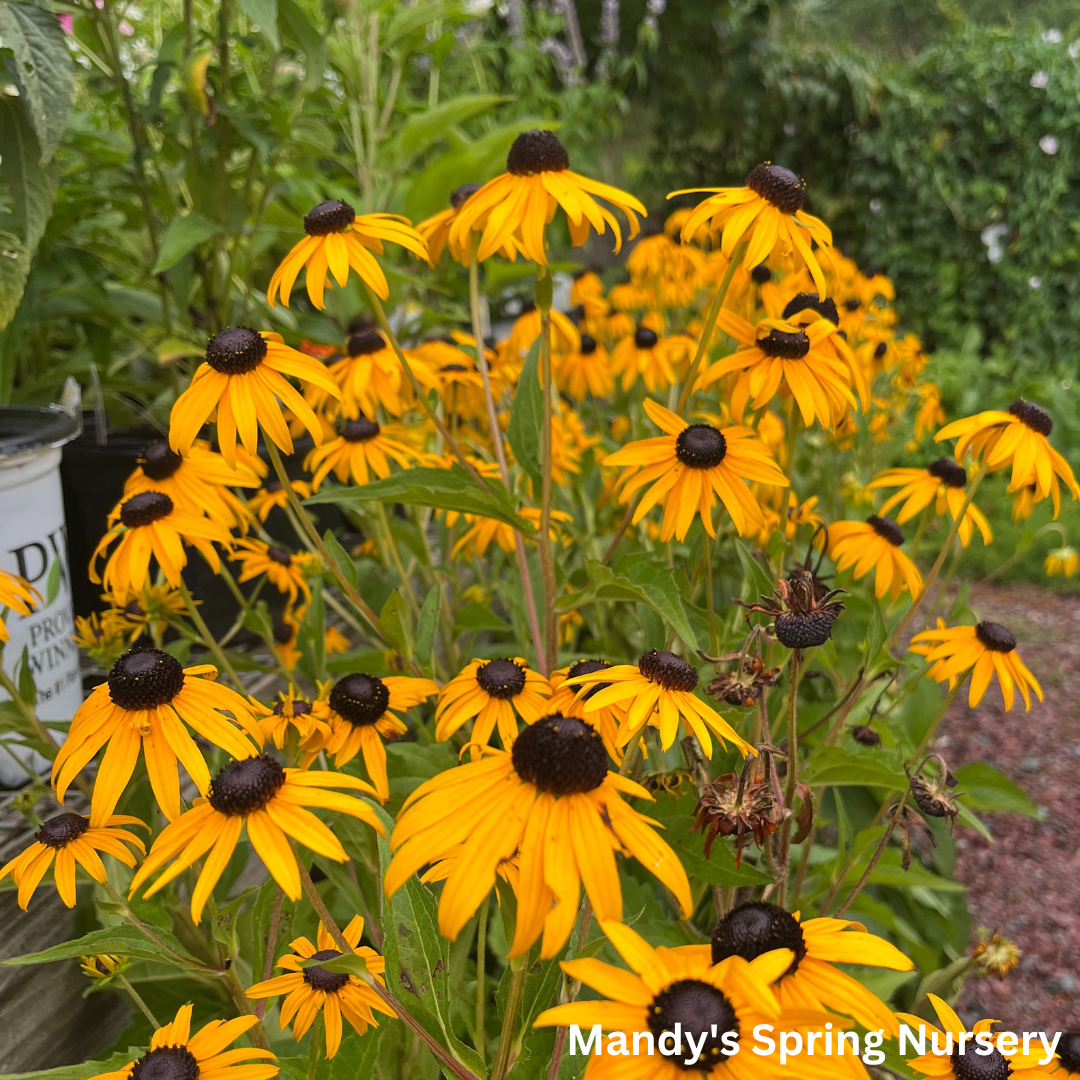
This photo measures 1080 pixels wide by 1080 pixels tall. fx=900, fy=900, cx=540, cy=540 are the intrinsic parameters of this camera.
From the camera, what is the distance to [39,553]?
1103 millimetres

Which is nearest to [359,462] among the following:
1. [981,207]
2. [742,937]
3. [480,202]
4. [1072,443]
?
[480,202]

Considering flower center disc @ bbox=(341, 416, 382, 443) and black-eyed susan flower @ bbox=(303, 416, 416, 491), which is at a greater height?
flower center disc @ bbox=(341, 416, 382, 443)

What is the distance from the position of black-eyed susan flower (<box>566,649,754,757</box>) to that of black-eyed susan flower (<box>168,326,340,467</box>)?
32 cm

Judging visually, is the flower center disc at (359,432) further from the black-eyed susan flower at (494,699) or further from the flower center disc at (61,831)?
the flower center disc at (61,831)

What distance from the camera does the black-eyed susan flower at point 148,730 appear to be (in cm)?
59

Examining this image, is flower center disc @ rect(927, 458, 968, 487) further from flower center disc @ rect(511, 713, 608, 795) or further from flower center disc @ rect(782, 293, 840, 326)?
flower center disc @ rect(511, 713, 608, 795)

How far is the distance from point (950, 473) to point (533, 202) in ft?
2.05

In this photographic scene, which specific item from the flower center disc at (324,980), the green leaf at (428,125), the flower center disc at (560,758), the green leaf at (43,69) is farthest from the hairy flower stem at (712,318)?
the green leaf at (428,125)

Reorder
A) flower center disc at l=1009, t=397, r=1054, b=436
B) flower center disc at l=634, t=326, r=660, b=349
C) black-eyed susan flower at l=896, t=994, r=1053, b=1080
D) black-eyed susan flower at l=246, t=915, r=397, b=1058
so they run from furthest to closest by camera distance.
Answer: flower center disc at l=634, t=326, r=660, b=349 → flower center disc at l=1009, t=397, r=1054, b=436 → black-eyed susan flower at l=246, t=915, r=397, b=1058 → black-eyed susan flower at l=896, t=994, r=1053, b=1080

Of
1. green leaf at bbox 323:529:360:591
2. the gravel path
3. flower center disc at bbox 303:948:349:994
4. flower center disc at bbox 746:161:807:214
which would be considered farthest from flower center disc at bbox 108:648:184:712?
the gravel path

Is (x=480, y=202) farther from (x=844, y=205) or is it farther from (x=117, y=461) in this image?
(x=844, y=205)

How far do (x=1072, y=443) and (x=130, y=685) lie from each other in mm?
3764

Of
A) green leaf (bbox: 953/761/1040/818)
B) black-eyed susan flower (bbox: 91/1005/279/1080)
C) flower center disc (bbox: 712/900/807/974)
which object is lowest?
green leaf (bbox: 953/761/1040/818)

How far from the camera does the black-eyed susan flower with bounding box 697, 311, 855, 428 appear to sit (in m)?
0.85
